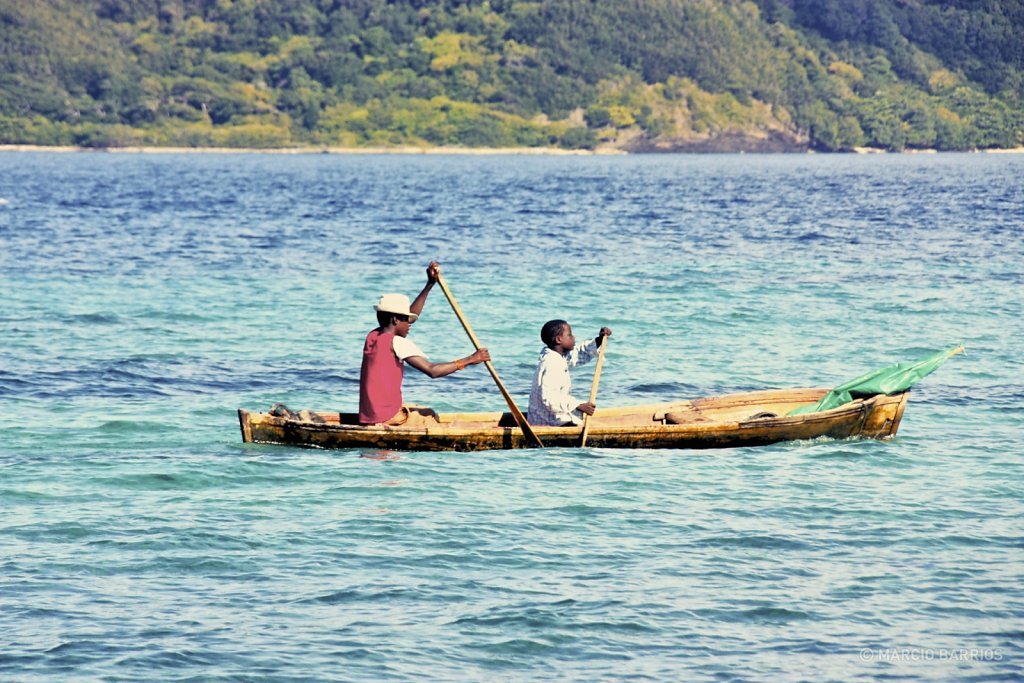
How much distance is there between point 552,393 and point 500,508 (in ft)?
7.90

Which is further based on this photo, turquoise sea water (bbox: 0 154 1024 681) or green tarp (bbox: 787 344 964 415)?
green tarp (bbox: 787 344 964 415)

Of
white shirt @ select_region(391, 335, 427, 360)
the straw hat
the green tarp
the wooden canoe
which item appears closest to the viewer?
the straw hat

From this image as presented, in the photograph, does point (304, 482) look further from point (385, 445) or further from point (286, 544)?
point (286, 544)

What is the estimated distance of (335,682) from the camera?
9.27m

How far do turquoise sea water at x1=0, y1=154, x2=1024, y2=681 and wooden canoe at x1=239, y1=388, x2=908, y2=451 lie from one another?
0.55 ft

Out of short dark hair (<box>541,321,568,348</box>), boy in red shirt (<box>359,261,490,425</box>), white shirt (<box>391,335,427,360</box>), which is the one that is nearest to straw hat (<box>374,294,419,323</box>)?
boy in red shirt (<box>359,261,490,425</box>)

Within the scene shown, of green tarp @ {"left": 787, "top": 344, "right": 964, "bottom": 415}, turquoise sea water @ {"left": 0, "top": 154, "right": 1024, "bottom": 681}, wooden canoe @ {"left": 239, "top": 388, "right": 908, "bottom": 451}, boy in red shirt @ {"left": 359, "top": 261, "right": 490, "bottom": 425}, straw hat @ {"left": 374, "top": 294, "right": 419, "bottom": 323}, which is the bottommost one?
turquoise sea water @ {"left": 0, "top": 154, "right": 1024, "bottom": 681}

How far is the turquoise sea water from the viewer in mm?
9797

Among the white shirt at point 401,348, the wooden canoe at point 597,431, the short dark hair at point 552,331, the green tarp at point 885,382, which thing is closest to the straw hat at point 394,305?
the white shirt at point 401,348

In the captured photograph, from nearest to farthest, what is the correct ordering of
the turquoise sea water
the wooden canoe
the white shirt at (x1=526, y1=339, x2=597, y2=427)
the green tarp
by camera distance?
the turquoise sea water → the wooden canoe → the white shirt at (x1=526, y1=339, x2=597, y2=427) → the green tarp

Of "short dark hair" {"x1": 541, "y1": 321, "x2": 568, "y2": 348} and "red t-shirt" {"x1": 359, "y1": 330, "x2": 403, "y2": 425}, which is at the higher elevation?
"short dark hair" {"x1": 541, "y1": 321, "x2": 568, "y2": 348}

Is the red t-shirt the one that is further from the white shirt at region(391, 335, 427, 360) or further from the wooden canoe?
the wooden canoe

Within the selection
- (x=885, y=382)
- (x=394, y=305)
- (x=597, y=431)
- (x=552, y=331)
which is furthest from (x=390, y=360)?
(x=885, y=382)

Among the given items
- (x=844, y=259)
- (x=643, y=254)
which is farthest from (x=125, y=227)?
(x=844, y=259)
